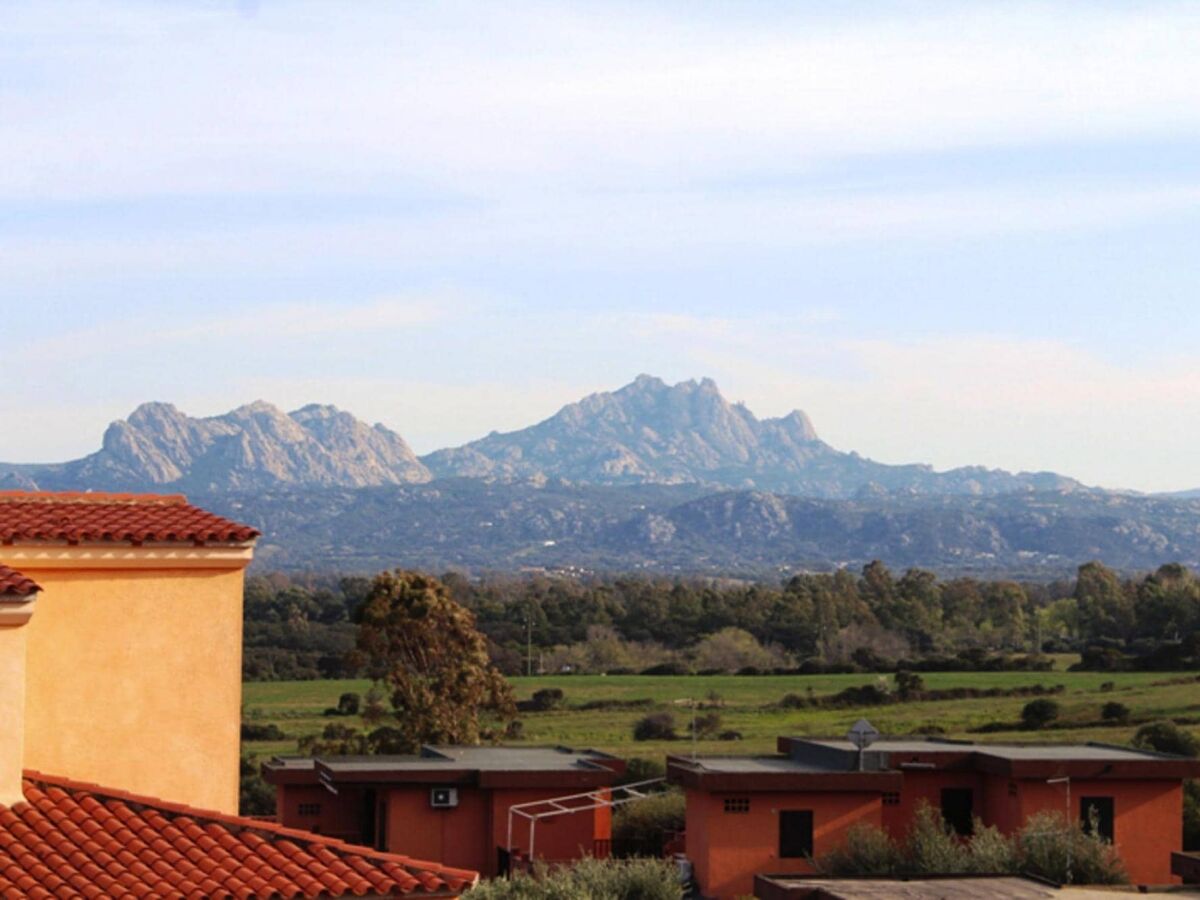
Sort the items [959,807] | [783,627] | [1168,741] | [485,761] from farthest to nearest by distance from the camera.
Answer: [783,627] → [1168,741] → [485,761] → [959,807]

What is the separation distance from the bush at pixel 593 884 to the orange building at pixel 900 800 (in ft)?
11.2

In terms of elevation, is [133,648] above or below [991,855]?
above

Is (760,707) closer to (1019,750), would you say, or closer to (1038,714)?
(1038,714)

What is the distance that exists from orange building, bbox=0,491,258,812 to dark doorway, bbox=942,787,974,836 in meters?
26.3

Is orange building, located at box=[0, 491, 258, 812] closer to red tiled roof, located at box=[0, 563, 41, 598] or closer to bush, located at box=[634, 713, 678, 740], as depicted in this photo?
red tiled roof, located at box=[0, 563, 41, 598]

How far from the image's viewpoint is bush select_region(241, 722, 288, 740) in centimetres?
6769

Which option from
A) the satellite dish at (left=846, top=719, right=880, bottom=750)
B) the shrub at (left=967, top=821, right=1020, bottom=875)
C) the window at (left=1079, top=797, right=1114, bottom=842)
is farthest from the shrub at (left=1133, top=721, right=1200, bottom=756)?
the shrub at (left=967, top=821, right=1020, bottom=875)

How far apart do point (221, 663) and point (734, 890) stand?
73.6ft

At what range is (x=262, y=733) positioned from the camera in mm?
68188

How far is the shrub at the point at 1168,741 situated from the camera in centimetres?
5484

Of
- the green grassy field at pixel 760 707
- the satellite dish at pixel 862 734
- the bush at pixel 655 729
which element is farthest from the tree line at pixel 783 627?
the satellite dish at pixel 862 734

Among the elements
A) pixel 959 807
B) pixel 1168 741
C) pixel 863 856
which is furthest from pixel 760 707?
pixel 863 856

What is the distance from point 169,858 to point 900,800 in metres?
27.7

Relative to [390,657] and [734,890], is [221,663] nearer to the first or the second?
[734,890]
